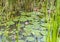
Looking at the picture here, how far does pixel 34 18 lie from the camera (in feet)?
6.77

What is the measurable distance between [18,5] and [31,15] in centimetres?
44

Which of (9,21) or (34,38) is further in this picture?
(9,21)

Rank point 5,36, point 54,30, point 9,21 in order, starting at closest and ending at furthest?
point 54,30
point 5,36
point 9,21

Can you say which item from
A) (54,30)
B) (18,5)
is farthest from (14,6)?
(54,30)

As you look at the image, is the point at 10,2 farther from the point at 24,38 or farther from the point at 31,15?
Result: the point at 24,38

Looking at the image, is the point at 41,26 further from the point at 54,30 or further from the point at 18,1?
the point at 54,30

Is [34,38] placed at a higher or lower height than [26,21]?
lower

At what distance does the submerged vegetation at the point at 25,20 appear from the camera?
5.50 ft

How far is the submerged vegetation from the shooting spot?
1.68 m

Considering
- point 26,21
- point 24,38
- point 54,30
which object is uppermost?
point 54,30

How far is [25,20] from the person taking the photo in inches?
80.3

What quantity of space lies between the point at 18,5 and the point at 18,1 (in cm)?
9

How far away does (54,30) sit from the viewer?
0.73m

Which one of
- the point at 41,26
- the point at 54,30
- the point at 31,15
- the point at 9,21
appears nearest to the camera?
the point at 54,30
